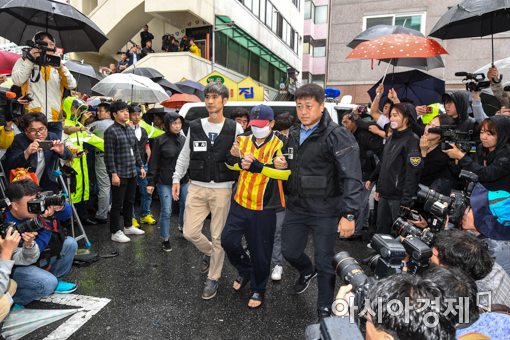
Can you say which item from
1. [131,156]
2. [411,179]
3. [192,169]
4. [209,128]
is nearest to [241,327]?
[192,169]

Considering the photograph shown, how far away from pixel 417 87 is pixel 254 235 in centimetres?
510

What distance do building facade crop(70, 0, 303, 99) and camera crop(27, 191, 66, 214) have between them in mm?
12743

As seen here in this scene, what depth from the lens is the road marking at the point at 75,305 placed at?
2.98 meters

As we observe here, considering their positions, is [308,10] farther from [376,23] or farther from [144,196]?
[144,196]

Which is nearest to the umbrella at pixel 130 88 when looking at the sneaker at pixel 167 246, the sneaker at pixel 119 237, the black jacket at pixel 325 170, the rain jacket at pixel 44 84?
the rain jacket at pixel 44 84

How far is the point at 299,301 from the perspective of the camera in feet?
12.2

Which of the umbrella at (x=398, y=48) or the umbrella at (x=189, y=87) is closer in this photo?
the umbrella at (x=398, y=48)

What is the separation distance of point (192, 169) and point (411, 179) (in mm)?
2638

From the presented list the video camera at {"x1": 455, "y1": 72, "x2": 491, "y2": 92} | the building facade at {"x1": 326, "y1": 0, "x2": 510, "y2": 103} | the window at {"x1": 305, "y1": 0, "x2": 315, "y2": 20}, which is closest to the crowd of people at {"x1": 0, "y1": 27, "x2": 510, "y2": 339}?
the video camera at {"x1": 455, "y1": 72, "x2": 491, "y2": 92}

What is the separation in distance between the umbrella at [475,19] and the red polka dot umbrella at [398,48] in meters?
0.28

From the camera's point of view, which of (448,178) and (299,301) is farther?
(448,178)

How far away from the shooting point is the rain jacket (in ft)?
14.3

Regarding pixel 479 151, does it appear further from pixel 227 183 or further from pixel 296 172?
pixel 227 183

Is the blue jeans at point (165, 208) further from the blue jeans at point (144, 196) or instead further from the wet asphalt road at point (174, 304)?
the blue jeans at point (144, 196)
